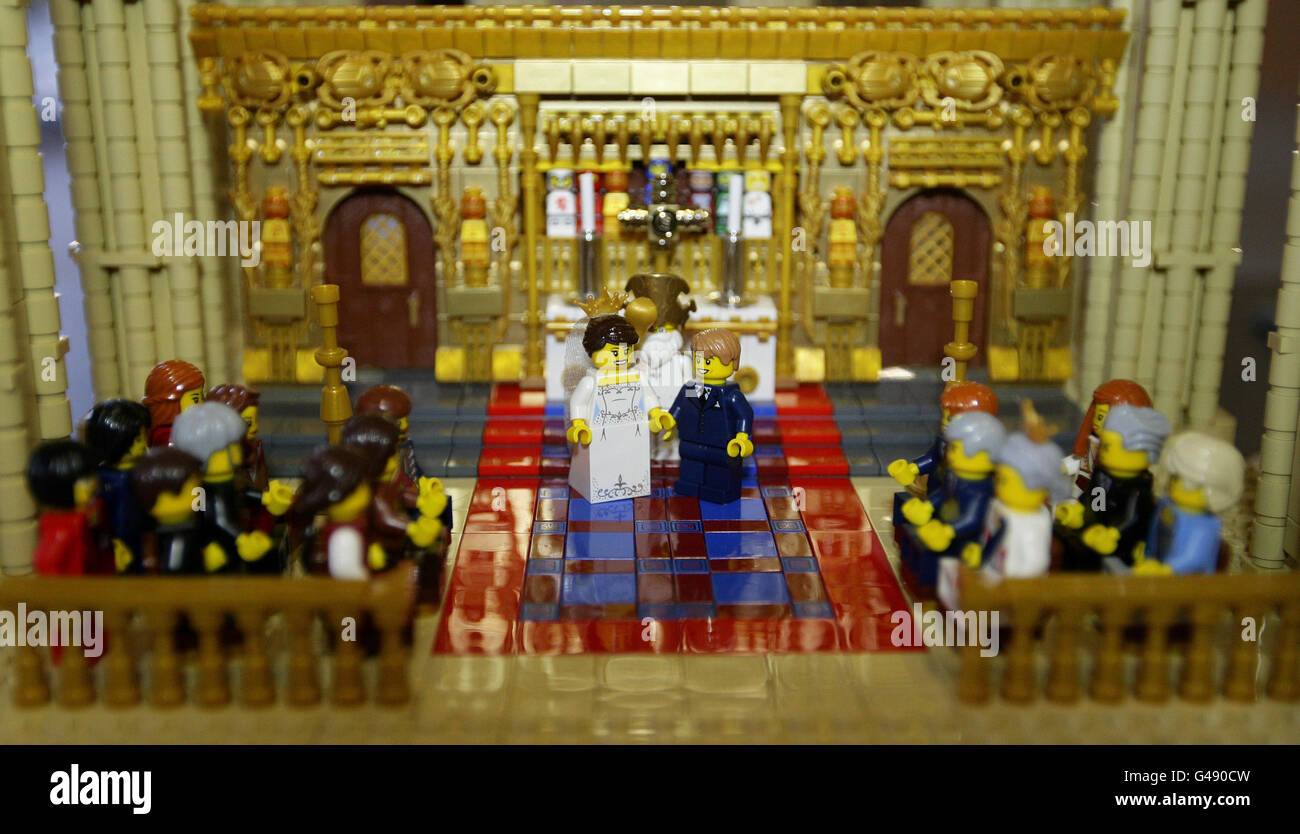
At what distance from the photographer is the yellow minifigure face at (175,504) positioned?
5.60 m

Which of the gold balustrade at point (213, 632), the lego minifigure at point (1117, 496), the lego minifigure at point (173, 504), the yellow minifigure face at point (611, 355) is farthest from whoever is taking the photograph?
the yellow minifigure face at point (611, 355)

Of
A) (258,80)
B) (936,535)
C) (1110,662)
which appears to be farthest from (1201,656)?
(258,80)

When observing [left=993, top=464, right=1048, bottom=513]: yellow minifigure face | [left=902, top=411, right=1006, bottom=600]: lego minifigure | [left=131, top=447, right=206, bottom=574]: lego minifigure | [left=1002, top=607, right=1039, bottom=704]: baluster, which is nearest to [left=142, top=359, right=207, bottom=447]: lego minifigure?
[left=131, top=447, right=206, bottom=574]: lego minifigure

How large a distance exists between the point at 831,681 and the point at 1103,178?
5.80 meters

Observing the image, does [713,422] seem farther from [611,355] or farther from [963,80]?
[963,80]

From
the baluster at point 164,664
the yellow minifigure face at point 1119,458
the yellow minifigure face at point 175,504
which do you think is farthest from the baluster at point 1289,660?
the yellow minifigure face at point 175,504

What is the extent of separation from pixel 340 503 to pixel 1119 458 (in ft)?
12.3

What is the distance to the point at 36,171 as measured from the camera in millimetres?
6645

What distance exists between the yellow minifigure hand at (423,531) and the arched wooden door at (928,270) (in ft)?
17.5

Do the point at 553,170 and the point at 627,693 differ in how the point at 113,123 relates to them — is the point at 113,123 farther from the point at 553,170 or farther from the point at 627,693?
the point at 627,693

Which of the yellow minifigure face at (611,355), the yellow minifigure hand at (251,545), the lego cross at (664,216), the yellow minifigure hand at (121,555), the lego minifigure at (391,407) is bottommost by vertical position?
the yellow minifigure hand at (121,555)

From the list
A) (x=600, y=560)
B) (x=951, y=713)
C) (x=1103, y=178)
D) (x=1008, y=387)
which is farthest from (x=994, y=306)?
(x=951, y=713)

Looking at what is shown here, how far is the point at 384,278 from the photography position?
10180 millimetres

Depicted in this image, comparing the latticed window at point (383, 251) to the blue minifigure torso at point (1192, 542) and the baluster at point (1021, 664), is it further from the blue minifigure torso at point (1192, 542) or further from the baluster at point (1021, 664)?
the blue minifigure torso at point (1192, 542)
